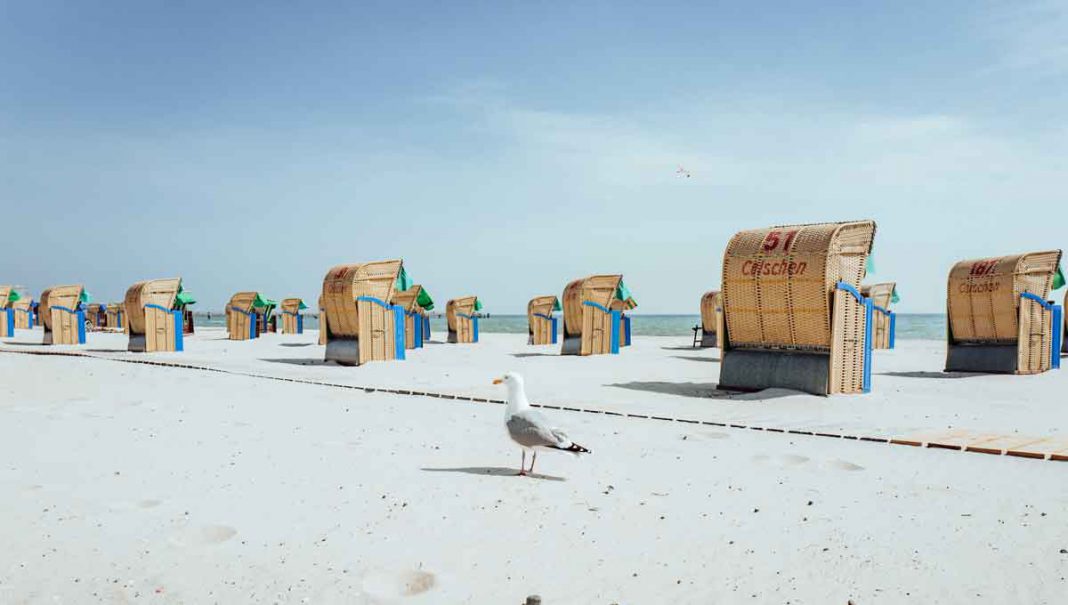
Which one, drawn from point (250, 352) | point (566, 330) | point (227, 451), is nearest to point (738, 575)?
point (227, 451)

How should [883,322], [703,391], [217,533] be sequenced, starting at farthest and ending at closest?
[883,322], [703,391], [217,533]

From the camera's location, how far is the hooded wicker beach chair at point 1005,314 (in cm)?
1531

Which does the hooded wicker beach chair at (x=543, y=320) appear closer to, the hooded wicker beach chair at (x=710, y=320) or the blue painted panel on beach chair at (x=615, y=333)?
the hooded wicker beach chair at (x=710, y=320)

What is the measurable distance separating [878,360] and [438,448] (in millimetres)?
17488

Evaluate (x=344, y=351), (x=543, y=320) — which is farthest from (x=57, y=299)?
(x=543, y=320)

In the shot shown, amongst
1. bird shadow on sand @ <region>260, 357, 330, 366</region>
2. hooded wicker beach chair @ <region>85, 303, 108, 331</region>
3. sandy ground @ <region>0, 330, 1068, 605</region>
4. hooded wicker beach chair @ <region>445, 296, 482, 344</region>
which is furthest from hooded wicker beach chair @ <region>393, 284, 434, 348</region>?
hooded wicker beach chair @ <region>85, 303, 108, 331</region>

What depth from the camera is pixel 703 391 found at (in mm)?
12484

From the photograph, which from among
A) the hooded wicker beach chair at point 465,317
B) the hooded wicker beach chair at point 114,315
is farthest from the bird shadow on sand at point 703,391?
the hooded wicker beach chair at point 114,315

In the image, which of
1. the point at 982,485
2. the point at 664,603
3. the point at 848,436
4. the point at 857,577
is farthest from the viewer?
the point at 848,436

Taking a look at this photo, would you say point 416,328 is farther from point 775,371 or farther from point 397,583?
point 397,583

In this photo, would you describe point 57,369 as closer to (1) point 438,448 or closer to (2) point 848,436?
(1) point 438,448

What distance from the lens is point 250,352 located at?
2233 cm

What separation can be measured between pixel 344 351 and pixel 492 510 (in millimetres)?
13014

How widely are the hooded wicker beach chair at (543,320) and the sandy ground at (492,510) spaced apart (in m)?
19.8
